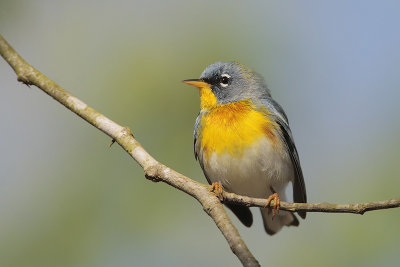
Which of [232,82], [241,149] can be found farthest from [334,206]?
[232,82]

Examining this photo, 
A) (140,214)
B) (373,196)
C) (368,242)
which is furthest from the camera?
(140,214)

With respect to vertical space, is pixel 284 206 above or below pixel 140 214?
below

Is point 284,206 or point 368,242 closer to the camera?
point 284,206

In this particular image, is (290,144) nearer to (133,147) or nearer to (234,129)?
(234,129)

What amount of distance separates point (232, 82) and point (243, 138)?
1173mm

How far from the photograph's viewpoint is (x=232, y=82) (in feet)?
21.6

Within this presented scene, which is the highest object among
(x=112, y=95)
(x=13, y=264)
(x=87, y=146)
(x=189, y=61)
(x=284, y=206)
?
(x=189, y=61)

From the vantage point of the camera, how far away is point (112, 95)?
7.50 m

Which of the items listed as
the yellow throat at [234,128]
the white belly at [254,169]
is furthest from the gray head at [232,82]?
the white belly at [254,169]

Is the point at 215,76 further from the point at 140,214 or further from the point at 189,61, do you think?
the point at 140,214

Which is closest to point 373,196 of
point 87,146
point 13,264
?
point 87,146

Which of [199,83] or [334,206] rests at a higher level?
[199,83]

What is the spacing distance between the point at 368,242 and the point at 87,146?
4324 millimetres

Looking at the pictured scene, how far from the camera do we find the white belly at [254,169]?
5766 millimetres
